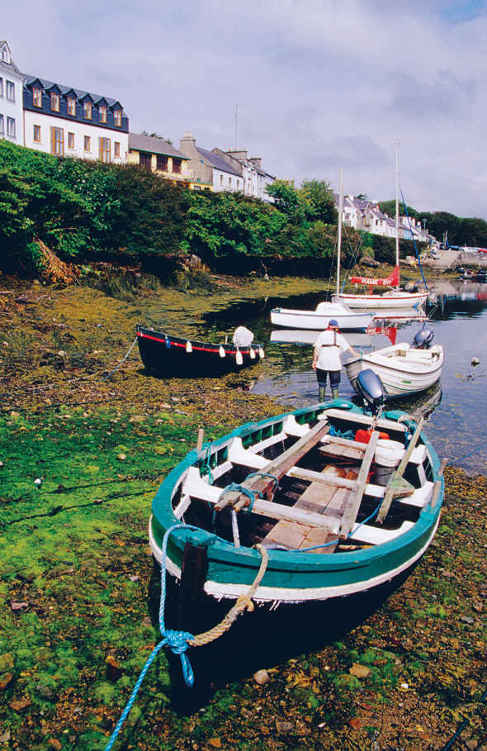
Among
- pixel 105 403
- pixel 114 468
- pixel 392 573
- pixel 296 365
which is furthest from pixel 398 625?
pixel 296 365

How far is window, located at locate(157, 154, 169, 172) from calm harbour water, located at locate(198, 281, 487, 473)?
34494 mm

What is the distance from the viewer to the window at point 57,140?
178 feet

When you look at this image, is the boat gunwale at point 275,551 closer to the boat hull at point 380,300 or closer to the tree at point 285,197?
the boat hull at point 380,300

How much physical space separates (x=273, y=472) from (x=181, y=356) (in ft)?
32.1

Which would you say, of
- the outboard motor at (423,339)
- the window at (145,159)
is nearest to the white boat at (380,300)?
the outboard motor at (423,339)

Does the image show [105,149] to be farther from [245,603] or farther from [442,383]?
[245,603]

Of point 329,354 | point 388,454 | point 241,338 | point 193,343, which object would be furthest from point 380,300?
point 388,454

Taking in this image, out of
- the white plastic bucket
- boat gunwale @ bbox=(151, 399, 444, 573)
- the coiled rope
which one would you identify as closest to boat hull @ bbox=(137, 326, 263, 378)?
the white plastic bucket

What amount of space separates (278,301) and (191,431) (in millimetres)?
33729

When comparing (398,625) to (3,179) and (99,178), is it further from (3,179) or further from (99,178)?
(99,178)

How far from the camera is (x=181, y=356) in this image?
16.3 metres

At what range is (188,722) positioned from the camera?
15.3ft

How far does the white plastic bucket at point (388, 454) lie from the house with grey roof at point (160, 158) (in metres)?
60.9

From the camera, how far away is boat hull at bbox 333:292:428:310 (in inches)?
1593
